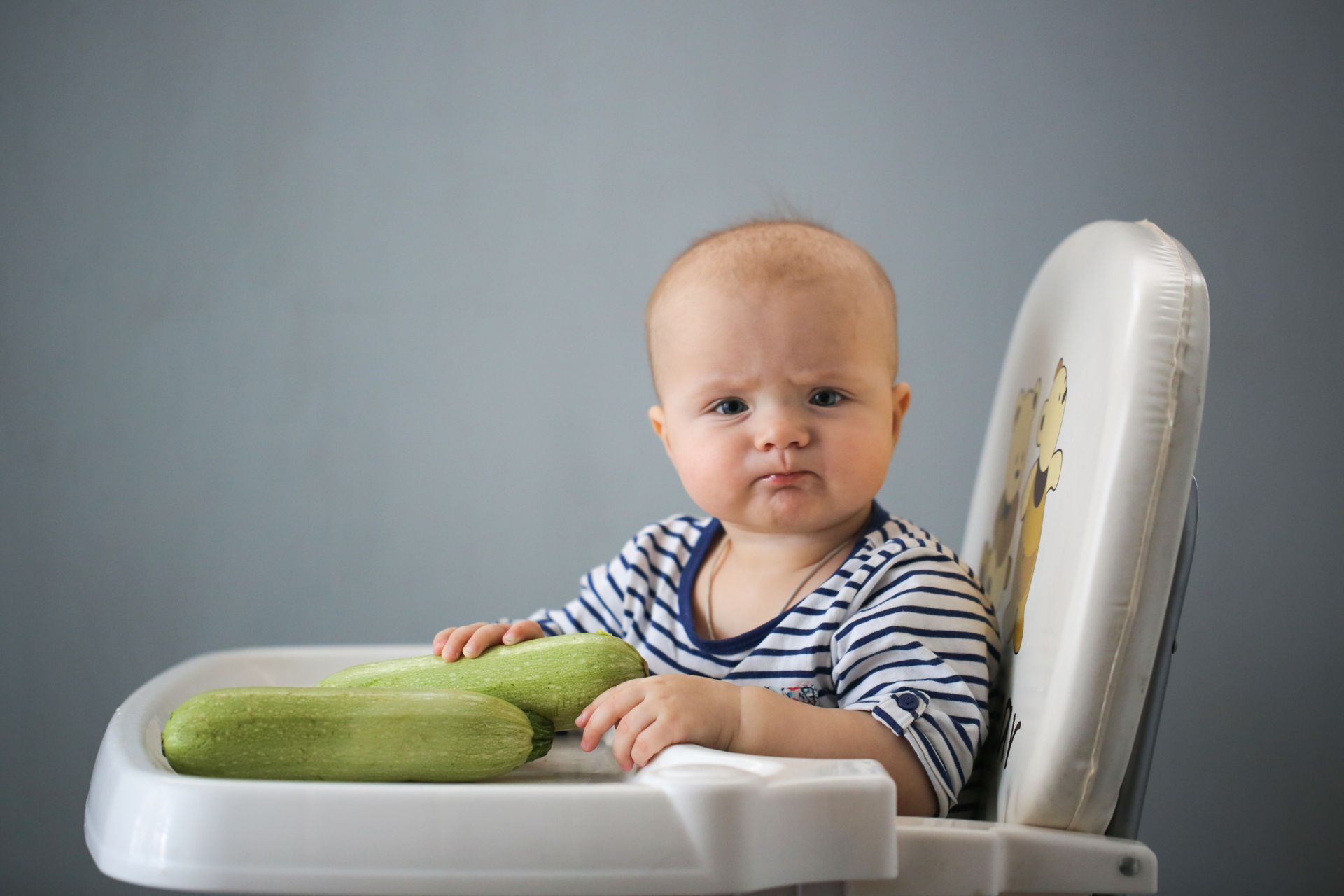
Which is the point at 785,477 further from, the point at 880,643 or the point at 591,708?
the point at 591,708

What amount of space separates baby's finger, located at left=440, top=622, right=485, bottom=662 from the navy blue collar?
8.7 inches

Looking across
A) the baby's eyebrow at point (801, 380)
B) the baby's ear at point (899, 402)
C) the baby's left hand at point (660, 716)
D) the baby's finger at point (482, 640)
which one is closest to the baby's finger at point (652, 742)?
the baby's left hand at point (660, 716)

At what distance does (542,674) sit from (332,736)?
199mm

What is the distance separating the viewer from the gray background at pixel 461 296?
1.67 m

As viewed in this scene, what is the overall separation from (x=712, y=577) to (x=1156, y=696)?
1.68 feet

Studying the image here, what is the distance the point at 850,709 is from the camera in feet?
2.78

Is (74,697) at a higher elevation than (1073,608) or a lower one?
lower

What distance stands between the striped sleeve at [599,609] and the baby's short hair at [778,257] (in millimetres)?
234

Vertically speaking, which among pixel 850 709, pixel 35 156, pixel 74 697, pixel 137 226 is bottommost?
pixel 74 697

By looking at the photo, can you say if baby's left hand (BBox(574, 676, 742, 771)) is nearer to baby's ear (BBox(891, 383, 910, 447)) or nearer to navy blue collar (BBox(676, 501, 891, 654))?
navy blue collar (BBox(676, 501, 891, 654))

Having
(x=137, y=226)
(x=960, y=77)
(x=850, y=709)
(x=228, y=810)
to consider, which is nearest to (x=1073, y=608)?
(x=850, y=709)

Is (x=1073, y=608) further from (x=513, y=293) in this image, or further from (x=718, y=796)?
(x=513, y=293)

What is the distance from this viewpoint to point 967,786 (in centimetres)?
96

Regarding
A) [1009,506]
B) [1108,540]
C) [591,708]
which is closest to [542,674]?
[591,708]
